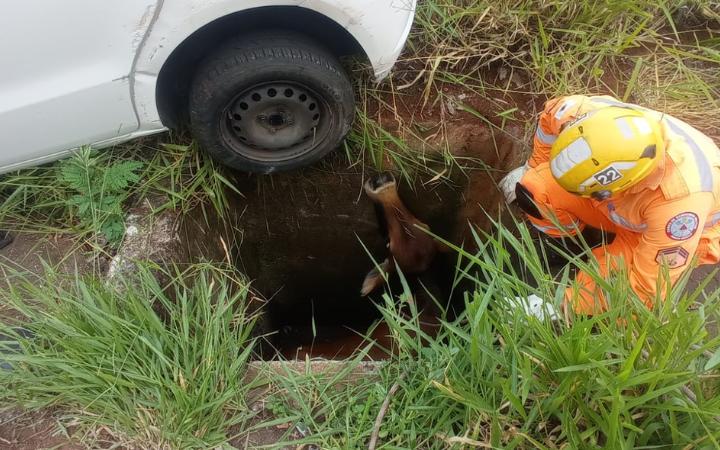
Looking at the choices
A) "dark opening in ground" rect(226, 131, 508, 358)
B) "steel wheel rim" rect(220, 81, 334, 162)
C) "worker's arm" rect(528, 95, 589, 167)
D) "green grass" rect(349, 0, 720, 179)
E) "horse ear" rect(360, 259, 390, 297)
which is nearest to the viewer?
"steel wheel rim" rect(220, 81, 334, 162)

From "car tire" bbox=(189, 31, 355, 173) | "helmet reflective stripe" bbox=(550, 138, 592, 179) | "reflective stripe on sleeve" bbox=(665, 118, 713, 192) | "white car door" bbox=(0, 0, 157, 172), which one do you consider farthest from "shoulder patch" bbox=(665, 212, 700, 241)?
"white car door" bbox=(0, 0, 157, 172)

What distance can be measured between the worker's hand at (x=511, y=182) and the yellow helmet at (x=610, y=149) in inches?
27.6

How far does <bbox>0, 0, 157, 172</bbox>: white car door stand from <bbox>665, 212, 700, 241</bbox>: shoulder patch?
216 cm

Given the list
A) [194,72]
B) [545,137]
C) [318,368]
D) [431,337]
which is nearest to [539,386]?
[431,337]

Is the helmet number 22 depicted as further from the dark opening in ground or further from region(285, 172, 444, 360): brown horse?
region(285, 172, 444, 360): brown horse

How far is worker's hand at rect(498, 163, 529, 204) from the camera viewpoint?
107 inches

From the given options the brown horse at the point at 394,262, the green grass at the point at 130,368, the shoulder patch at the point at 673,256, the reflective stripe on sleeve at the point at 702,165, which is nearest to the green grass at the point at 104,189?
the green grass at the point at 130,368

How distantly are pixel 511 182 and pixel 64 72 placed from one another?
214 cm

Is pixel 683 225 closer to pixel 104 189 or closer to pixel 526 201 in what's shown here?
pixel 526 201

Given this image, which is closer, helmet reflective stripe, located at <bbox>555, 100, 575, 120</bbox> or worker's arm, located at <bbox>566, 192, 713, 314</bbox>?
worker's arm, located at <bbox>566, 192, 713, 314</bbox>

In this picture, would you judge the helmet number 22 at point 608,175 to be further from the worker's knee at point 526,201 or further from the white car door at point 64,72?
the white car door at point 64,72

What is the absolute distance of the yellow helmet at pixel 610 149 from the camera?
6.14 feet

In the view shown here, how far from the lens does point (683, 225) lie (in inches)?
80.0

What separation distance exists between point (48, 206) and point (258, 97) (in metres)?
1.11
